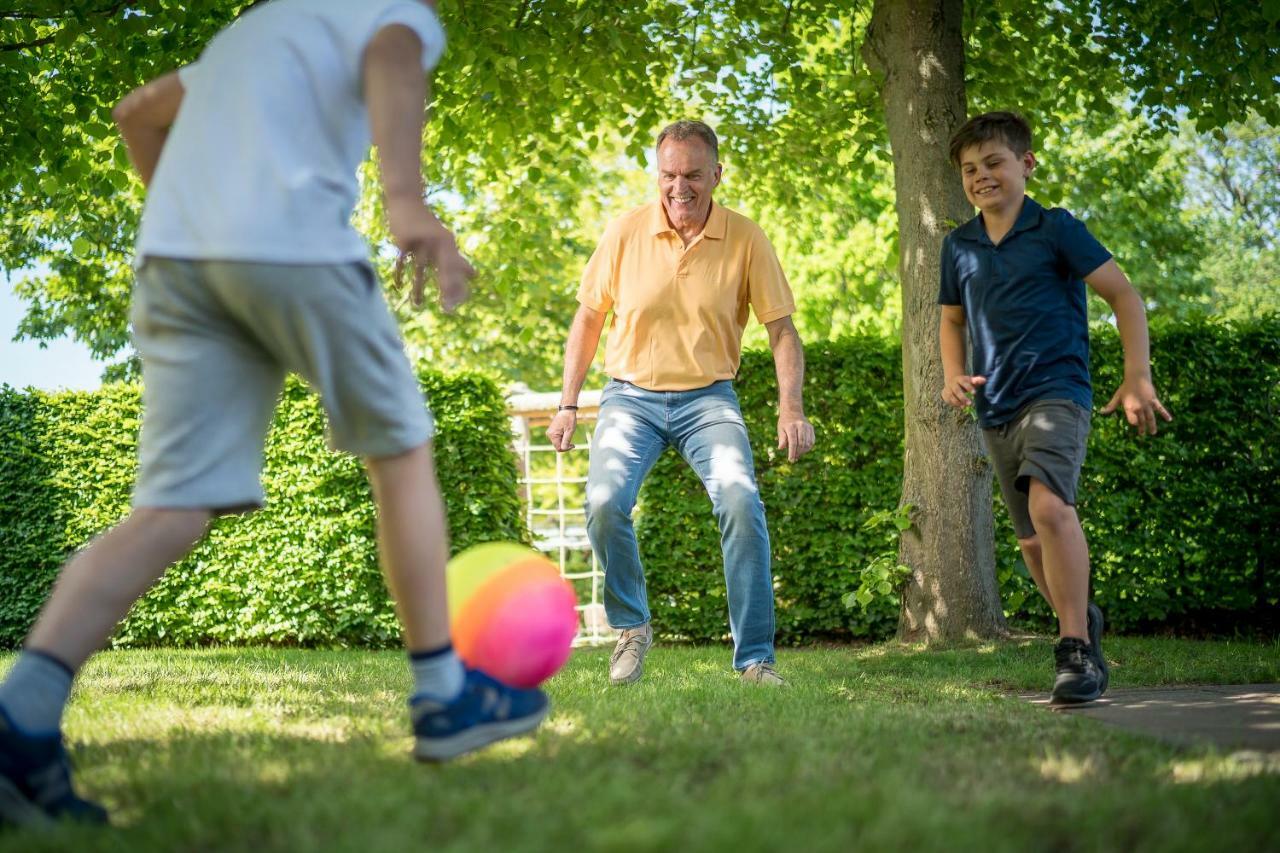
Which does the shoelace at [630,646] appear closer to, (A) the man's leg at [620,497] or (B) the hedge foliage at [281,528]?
(A) the man's leg at [620,497]

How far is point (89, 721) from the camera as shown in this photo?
11.3ft

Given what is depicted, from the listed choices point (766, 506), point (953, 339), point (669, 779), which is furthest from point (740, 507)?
point (766, 506)

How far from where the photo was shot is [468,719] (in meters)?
2.43

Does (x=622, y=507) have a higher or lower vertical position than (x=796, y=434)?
lower

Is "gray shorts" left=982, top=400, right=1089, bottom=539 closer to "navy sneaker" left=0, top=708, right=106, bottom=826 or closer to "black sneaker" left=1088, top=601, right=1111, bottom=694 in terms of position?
"black sneaker" left=1088, top=601, right=1111, bottom=694

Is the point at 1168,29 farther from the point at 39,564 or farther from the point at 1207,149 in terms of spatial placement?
the point at 1207,149

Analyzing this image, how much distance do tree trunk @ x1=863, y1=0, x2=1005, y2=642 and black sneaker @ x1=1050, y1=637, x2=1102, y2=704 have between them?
292cm

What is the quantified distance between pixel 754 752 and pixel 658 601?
5956 mm

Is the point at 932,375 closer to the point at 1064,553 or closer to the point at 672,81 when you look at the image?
the point at 1064,553

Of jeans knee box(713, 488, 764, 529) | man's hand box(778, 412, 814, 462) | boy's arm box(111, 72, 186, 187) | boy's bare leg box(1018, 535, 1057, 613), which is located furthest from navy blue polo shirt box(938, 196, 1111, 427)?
boy's arm box(111, 72, 186, 187)

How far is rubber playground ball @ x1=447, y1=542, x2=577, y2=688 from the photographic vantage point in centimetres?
286

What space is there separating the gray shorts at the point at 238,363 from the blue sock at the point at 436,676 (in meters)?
0.44

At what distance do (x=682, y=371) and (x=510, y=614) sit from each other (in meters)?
2.25

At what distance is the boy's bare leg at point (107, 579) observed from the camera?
223 cm
